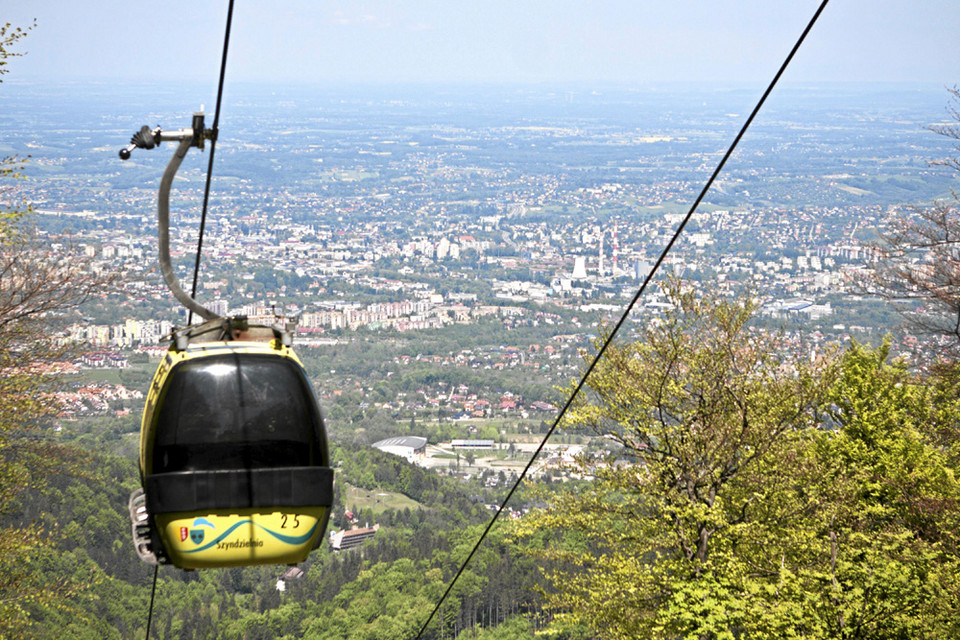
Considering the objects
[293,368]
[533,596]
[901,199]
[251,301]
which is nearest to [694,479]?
[293,368]

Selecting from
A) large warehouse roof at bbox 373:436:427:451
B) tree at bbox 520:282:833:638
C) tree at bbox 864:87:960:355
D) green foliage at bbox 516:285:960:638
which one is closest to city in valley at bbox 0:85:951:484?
large warehouse roof at bbox 373:436:427:451

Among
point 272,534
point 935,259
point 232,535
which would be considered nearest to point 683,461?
point 935,259

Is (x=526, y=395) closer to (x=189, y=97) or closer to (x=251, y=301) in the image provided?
(x=251, y=301)

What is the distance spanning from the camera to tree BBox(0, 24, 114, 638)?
1210 cm

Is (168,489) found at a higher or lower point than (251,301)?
higher

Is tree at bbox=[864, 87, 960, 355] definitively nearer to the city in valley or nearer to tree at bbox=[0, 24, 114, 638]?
tree at bbox=[0, 24, 114, 638]

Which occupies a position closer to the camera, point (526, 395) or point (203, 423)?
point (203, 423)

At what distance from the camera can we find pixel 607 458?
1378 centimetres

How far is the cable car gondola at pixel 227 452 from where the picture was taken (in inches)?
204

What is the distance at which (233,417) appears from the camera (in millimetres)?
5266

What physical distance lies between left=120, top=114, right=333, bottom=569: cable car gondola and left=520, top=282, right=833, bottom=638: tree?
774 centimetres

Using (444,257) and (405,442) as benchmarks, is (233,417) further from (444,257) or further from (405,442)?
(444,257)

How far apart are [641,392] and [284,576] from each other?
55110mm

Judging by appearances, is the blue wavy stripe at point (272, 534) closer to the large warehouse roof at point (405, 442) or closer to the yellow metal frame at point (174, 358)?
the yellow metal frame at point (174, 358)
